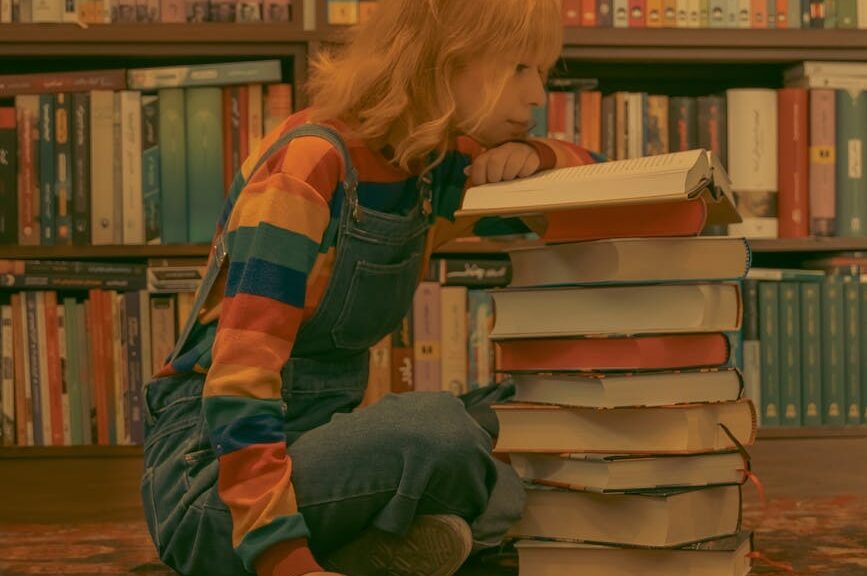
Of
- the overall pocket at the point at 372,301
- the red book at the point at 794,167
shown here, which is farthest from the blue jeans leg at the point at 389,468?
the red book at the point at 794,167

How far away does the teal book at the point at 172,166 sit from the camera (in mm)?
1770

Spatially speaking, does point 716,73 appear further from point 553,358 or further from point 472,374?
point 553,358

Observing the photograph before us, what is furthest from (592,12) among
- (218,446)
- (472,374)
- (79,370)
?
(218,446)

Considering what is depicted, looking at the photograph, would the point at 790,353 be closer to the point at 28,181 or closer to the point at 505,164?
the point at 505,164

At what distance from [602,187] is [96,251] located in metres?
1.00

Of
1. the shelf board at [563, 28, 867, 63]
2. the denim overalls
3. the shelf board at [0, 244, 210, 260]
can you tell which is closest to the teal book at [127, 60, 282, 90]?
the shelf board at [0, 244, 210, 260]

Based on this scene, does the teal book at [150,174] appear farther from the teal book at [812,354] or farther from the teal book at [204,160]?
the teal book at [812,354]

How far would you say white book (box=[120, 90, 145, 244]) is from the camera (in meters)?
1.77

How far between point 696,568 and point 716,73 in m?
1.17

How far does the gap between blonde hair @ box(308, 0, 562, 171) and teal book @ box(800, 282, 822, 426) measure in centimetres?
85

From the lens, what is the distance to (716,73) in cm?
201

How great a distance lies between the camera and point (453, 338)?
70.6 inches

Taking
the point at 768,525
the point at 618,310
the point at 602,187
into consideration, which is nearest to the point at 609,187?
the point at 602,187

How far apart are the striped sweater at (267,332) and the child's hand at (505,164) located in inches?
6.0
